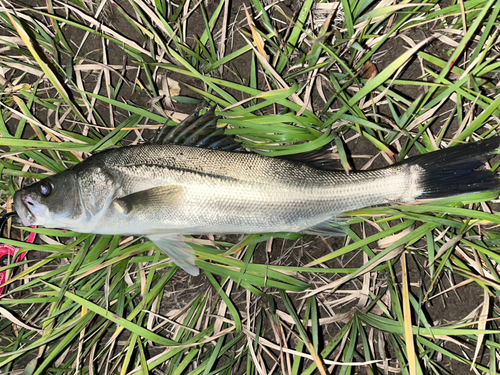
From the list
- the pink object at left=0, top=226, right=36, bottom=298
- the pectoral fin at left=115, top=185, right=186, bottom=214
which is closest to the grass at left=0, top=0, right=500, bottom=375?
the pink object at left=0, top=226, right=36, bottom=298

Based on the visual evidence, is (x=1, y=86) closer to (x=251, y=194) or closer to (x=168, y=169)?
(x=168, y=169)

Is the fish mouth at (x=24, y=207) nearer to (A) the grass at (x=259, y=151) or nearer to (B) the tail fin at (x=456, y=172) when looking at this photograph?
(A) the grass at (x=259, y=151)

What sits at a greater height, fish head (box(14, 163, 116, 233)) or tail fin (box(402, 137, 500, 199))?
tail fin (box(402, 137, 500, 199))

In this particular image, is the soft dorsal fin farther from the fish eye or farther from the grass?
the fish eye

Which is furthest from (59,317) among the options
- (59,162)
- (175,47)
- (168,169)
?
(175,47)

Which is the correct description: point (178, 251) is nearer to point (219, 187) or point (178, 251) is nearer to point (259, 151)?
point (219, 187)

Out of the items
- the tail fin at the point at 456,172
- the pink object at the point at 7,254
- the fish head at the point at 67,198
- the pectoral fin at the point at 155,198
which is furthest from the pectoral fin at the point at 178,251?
the tail fin at the point at 456,172
